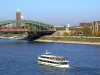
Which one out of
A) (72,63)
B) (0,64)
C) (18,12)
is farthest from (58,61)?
(18,12)

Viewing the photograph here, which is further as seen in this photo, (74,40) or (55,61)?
(74,40)

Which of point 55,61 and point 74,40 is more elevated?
point 74,40

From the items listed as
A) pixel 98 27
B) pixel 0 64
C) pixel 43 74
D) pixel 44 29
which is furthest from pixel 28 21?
pixel 43 74

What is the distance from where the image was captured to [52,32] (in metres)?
104

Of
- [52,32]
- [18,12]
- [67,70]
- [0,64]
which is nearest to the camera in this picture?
[67,70]

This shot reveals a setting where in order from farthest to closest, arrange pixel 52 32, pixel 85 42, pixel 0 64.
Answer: pixel 52 32 → pixel 85 42 → pixel 0 64

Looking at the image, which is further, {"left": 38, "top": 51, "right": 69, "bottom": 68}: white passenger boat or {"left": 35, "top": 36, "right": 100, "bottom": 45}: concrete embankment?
{"left": 35, "top": 36, "right": 100, "bottom": 45}: concrete embankment

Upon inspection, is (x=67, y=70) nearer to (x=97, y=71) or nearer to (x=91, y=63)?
(x=97, y=71)

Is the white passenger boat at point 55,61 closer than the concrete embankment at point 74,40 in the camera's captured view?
Yes

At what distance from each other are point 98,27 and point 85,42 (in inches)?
1048

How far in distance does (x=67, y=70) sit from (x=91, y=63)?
5.64 m

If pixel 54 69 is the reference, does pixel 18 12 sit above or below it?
above

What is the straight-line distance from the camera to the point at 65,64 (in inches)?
1353

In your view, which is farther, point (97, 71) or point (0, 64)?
point (0, 64)
